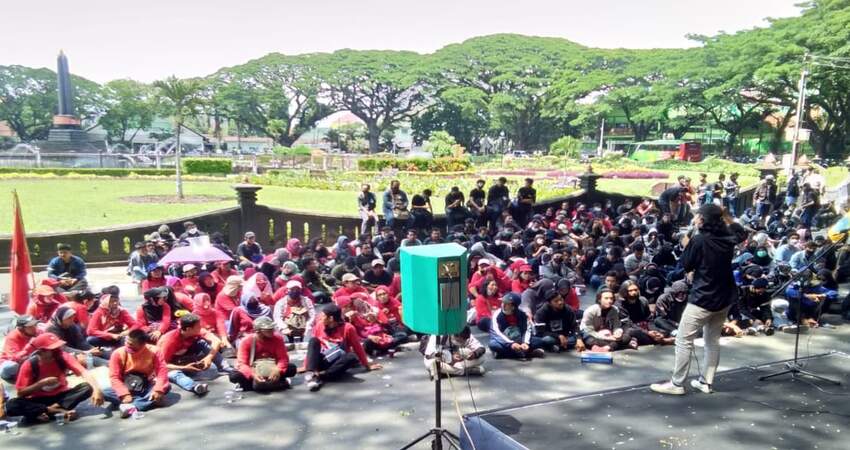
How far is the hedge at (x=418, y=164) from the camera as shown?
36719mm

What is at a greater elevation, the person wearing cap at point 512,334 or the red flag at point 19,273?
the red flag at point 19,273

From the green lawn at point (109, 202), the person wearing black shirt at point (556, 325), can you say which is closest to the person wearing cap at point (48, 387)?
the person wearing black shirt at point (556, 325)

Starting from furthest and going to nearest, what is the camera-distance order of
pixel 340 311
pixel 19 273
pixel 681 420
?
1. pixel 19 273
2. pixel 340 311
3. pixel 681 420

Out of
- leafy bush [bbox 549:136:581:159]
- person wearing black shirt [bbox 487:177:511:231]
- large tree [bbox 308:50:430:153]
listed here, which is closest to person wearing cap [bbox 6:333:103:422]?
person wearing black shirt [bbox 487:177:511:231]

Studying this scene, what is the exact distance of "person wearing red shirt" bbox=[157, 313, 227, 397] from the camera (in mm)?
6496

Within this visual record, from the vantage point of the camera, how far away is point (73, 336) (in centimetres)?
700

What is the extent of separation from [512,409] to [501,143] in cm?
6527

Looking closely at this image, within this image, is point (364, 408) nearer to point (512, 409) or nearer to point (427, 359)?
point (427, 359)

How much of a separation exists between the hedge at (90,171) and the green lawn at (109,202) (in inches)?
81.6

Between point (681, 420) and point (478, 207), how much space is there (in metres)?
9.44

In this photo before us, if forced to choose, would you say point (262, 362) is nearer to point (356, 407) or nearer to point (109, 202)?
point (356, 407)

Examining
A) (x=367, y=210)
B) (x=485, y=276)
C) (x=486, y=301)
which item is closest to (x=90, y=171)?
(x=367, y=210)

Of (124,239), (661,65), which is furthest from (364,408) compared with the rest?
(661,65)

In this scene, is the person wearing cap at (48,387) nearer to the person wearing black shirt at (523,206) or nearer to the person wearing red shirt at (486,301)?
the person wearing red shirt at (486,301)
